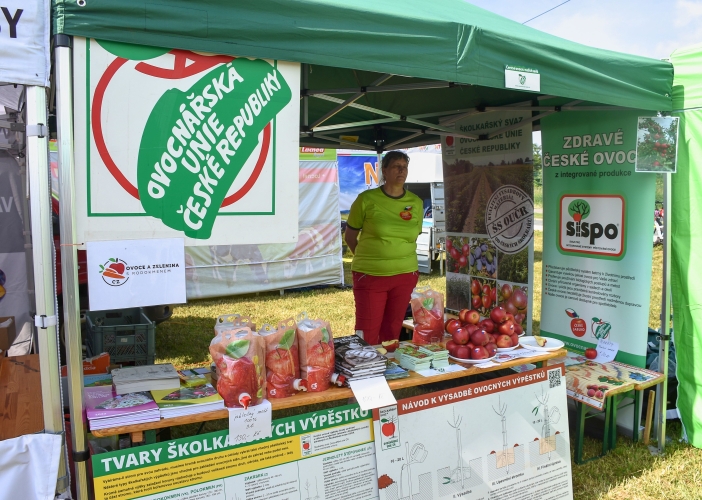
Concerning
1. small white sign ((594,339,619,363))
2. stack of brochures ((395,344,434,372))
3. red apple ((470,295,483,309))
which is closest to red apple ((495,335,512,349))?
stack of brochures ((395,344,434,372))

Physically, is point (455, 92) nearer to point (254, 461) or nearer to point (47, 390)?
point (254, 461)

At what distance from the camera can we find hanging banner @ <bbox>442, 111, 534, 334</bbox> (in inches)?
166

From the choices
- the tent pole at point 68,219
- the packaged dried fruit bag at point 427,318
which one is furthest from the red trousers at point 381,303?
the tent pole at point 68,219

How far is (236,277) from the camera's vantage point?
27.8ft

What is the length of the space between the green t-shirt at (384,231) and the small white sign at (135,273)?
204 centimetres

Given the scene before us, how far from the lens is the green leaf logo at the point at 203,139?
2021mm

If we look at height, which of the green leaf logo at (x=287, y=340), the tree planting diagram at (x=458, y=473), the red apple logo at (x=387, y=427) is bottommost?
the tree planting diagram at (x=458, y=473)

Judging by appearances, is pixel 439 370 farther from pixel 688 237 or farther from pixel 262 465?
pixel 688 237

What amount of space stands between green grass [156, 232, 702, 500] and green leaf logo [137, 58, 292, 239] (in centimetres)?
211

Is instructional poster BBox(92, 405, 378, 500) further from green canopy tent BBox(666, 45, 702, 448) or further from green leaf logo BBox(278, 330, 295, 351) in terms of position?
green canopy tent BBox(666, 45, 702, 448)

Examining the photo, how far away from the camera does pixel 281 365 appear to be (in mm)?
2361

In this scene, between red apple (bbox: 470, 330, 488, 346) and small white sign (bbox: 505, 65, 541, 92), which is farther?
red apple (bbox: 470, 330, 488, 346)

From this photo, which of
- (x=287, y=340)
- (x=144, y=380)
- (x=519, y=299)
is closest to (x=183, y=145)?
(x=287, y=340)

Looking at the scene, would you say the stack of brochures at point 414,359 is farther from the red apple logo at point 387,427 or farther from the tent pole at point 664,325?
the tent pole at point 664,325
